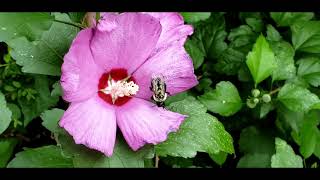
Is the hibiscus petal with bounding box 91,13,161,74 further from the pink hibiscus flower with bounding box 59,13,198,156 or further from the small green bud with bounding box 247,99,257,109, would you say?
the small green bud with bounding box 247,99,257,109

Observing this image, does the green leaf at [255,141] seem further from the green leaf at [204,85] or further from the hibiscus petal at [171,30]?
the hibiscus petal at [171,30]

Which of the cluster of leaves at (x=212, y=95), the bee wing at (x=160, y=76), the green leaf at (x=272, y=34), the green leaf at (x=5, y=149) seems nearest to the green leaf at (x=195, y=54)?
the cluster of leaves at (x=212, y=95)

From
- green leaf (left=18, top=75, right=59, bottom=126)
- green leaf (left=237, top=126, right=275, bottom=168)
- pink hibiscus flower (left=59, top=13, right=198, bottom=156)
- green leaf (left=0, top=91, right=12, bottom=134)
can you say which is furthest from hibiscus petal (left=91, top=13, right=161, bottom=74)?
green leaf (left=237, top=126, right=275, bottom=168)

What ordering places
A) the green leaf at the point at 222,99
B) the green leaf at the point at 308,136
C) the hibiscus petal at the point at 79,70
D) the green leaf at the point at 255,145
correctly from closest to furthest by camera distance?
the hibiscus petal at the point at 79,70 → the green leaf at the point at 308,136 → the green leaf at the point at 222,99 → the green leaf at the point at 255,145

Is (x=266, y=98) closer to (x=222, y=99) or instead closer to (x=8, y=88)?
(x=222, y=99)

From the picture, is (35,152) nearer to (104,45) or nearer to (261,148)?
(104,45)

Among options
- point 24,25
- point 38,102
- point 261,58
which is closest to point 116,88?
point 24,25
